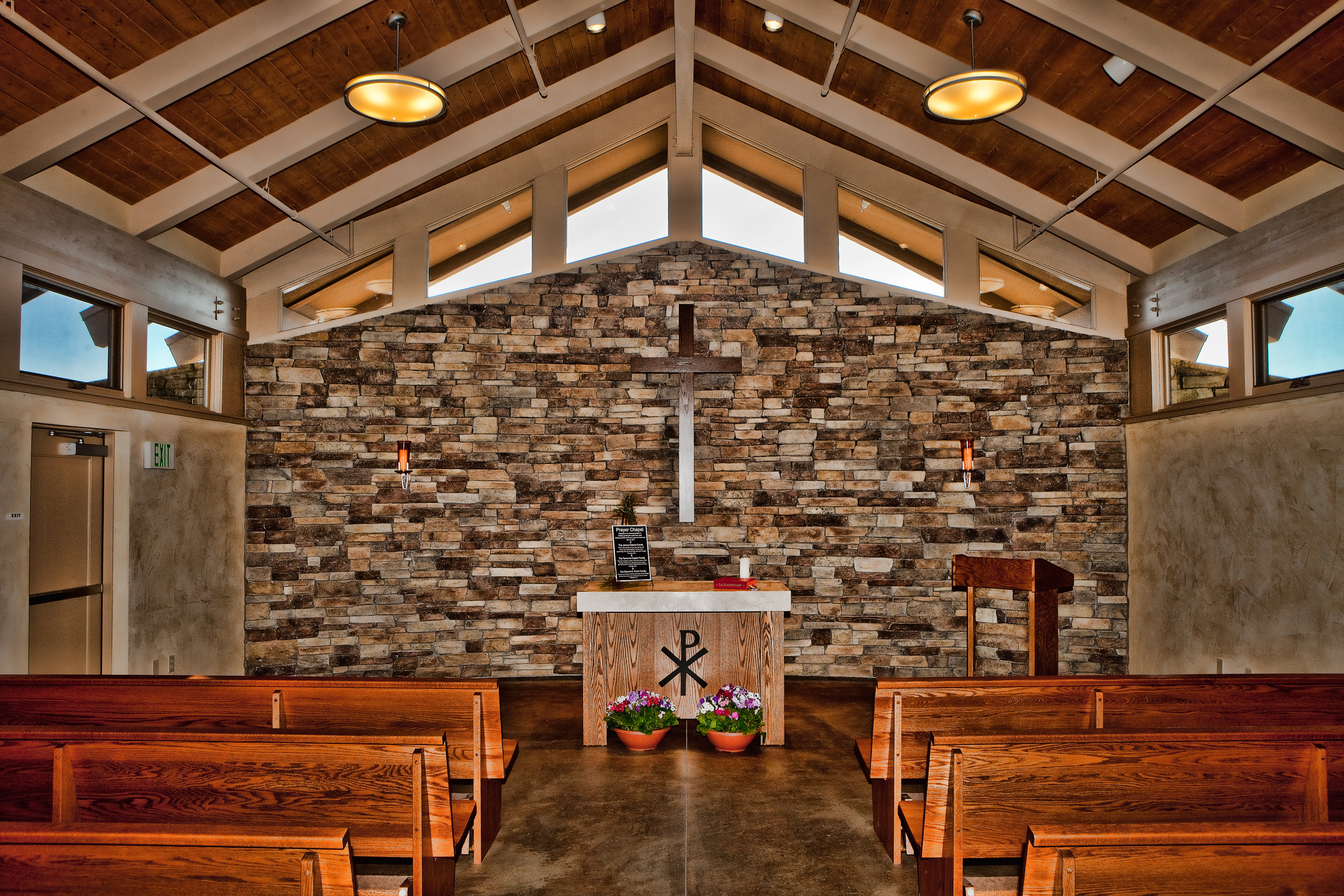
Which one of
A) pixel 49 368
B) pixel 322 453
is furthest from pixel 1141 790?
pixel 322 453

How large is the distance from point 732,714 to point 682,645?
0.53 meters

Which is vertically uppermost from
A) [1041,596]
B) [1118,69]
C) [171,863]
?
[1118,69]

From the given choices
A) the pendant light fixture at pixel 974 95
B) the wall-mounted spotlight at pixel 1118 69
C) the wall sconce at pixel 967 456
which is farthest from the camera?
the wall sconce at pixel 967 456

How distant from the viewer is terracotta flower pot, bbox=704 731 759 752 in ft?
15.1

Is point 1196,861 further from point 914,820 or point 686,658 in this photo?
point 686,658

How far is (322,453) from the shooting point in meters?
6.60

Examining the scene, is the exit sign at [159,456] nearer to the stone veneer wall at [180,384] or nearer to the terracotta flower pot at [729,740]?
the stone veneer wall at [180,384]

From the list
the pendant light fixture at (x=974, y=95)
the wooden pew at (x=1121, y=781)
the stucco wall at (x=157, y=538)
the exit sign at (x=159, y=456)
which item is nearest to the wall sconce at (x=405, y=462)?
the stucco wall at (x=157, y=538)

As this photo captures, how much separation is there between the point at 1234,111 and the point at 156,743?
18.5 feet

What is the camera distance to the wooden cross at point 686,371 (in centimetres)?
597

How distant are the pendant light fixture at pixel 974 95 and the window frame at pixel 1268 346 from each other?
214cm

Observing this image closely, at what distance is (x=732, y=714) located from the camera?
4.67 meters

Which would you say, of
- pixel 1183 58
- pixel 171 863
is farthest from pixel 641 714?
pixel 1183 58

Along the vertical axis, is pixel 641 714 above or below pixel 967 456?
below
